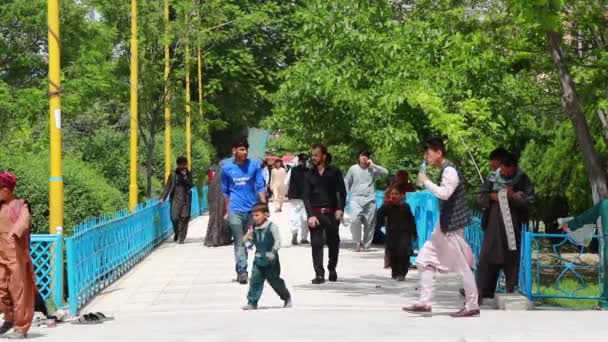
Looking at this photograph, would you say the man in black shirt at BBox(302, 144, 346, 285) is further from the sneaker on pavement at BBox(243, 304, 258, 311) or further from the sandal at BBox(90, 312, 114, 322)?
the sandal at BBox(90, 312, 114, 322)

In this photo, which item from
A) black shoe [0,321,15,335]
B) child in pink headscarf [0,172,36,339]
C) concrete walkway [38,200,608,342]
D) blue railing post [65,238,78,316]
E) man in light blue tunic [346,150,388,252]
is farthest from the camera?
man in light blue tunic [346,150,388,252]

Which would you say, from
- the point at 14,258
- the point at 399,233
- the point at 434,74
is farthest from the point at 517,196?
the point at 434,74

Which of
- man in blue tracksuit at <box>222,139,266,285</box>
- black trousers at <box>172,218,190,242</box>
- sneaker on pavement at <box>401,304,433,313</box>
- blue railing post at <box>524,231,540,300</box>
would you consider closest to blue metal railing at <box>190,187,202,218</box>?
black trousers at <box>172,218,190,242</box>

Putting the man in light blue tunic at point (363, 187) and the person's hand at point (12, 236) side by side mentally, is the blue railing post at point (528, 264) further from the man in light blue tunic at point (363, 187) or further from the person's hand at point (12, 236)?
the man in light blue tunic at point (363, 187)

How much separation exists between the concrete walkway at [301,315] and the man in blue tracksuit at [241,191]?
441 millimetres

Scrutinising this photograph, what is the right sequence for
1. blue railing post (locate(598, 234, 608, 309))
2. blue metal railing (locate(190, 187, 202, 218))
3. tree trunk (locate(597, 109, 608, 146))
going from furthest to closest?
blue metal railing (locate(190, 187, 202, 218)) → tree trunk (locate(597, 109, 608, 146)) → blue railing post (locate(598, 234, 608, 309))

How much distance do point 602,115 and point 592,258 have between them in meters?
3.86

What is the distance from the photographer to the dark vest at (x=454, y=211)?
11742 millimetres

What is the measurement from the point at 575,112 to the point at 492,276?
2.80 m

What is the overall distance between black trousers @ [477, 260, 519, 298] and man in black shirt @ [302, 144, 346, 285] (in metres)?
2.65

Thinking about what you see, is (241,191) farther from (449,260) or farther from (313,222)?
(449,260)

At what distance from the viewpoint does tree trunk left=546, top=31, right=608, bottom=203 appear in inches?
580

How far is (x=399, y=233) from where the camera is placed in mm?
16312

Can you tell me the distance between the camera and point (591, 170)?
50.5 ft
